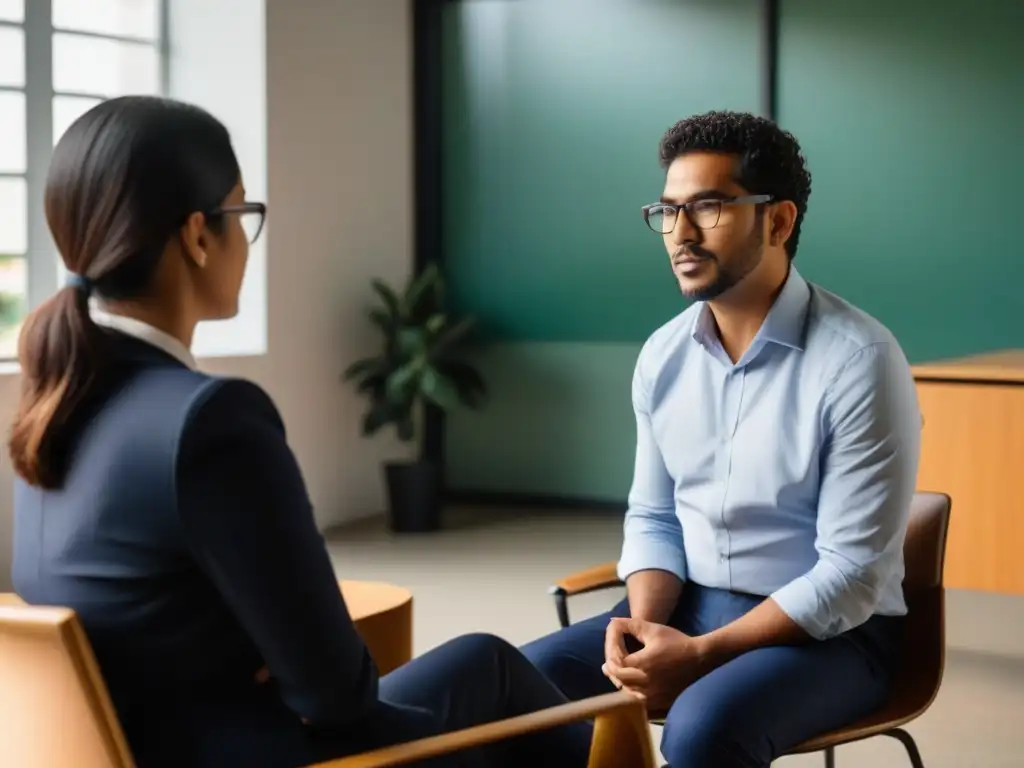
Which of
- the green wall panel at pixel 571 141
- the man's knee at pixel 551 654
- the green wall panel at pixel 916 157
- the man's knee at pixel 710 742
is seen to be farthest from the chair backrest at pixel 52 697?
the green wall panel at pixel 571 141

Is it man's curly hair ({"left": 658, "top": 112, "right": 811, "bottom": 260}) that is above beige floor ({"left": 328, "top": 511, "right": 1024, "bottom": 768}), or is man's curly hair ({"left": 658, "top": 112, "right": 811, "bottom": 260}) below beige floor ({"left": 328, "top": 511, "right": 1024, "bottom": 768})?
above

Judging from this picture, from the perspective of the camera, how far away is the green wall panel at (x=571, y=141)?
6508 millimetres

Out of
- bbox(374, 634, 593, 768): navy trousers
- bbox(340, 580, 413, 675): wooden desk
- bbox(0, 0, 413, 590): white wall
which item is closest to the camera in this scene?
→ bbox(374, 634, 593, 768): navy trousers

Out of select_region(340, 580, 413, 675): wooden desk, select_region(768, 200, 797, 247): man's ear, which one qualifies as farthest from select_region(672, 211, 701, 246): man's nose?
select_region(340, 580, 413, 675): wooden desk

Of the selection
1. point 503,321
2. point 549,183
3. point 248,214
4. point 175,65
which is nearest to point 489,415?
point 503,321

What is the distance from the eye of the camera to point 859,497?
206cm

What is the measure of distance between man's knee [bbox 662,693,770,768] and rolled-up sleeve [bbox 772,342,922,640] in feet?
0.72

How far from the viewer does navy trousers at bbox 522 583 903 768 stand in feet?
6.21

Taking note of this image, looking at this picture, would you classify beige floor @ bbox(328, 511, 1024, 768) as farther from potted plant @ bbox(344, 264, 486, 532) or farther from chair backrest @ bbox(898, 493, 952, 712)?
chair backrest @ bbox(898, 493, 952, 712)

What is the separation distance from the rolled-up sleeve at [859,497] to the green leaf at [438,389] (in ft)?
14.0

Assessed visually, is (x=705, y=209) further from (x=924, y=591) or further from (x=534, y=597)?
A: (x=534, y=597)

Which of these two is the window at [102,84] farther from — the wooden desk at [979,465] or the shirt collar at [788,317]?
the shirt collar at [788,317]

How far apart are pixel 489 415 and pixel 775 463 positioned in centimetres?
502

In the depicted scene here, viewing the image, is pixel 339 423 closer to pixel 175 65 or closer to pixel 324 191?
pixel 324 191
